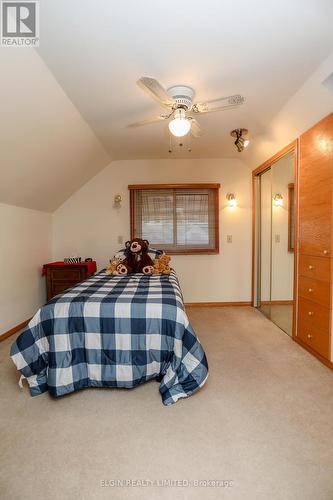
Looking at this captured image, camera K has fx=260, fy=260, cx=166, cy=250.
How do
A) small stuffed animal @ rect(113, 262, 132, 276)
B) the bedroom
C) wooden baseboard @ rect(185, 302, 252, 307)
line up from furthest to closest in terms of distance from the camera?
wooden baseboard @ rect(185, 302, 252, 307), small stuffed animal @ rect(113, 262, 132, 276), the bedroom

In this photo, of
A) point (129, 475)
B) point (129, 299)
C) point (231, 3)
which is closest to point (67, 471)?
point (129, 475)

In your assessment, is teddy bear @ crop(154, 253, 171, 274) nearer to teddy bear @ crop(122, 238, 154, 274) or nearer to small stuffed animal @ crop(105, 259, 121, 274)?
teddy bear @ crop(122, 238, 154, 274)

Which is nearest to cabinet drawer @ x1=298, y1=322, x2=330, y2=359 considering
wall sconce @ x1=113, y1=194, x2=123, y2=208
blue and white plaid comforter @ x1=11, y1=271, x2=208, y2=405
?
blue and white plaid comforter @ x1=11, y1=271, x2=208, y2=405

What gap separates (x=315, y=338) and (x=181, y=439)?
1566 mm

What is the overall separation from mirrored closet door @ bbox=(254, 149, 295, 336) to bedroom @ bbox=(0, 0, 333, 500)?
3 cm

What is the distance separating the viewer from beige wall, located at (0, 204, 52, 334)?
112 inches

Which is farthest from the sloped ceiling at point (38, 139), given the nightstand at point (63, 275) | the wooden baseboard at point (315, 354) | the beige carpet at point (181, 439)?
the wooden baseboard at point (315, 354)

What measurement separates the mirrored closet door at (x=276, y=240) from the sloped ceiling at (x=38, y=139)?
2.27 m

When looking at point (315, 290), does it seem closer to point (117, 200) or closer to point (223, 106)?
point (223, 106)

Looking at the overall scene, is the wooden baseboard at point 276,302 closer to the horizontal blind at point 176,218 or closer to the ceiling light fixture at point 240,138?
the horizontal blind at point 176,218

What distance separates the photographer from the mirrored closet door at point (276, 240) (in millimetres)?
2932

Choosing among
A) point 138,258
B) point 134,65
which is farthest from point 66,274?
point 134,65

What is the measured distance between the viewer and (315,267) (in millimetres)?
2336

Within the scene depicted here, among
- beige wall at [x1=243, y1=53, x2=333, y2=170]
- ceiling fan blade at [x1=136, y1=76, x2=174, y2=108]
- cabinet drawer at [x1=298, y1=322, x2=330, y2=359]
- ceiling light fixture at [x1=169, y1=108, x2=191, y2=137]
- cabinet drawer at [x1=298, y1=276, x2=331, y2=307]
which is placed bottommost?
cabinet drawer at [x1=298, y1=322, x2=330, y2=359]
